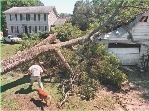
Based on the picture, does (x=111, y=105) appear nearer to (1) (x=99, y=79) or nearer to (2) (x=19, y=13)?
(1) (x=99, y=79)

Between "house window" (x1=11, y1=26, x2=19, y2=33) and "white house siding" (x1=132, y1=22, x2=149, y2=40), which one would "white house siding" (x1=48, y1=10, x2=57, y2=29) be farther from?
"white house siding" (x1=132, y1=22, x2=149, y2=40)

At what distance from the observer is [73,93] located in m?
9.77

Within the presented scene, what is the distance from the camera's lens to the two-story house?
38.0m

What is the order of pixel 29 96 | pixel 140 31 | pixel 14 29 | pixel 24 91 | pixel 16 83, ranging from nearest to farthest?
pixel 29 96
pixel 24 91
pixel 16 83
pixel 140 31
pixel 14 29

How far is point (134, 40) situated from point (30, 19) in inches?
1101

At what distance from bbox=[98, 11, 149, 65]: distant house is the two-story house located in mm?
24585

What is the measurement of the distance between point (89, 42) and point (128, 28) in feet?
9.33

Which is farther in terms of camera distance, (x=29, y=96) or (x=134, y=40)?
(x=134, y=40)

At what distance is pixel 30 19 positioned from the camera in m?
38.8

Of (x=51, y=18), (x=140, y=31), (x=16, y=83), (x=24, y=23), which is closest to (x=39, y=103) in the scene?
(x=16, y=83)

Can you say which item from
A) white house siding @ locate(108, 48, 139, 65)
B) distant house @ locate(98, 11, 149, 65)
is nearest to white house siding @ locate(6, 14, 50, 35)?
distant house @ locate(98, 11, 149, 65)

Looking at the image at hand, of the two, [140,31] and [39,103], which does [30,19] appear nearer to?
[140,31]

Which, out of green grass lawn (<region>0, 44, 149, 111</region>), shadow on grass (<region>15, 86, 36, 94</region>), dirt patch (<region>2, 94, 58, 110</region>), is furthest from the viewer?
shadow on grass (<region>15, 86, 36, 94</region>)

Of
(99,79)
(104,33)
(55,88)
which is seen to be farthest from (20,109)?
(104,33)
